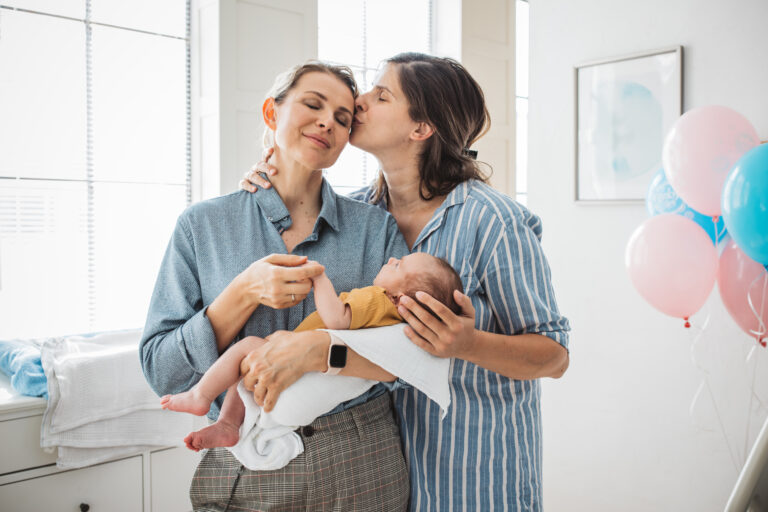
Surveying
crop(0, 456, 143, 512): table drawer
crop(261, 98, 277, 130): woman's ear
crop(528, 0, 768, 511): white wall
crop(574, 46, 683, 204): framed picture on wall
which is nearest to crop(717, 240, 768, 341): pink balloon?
crop(528, 0, 768, 511): white wall

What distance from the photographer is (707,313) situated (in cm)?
279

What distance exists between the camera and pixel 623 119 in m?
3.06

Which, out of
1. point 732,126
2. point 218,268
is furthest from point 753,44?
point 218,268

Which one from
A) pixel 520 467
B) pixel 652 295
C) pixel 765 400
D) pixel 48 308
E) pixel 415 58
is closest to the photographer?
pixel 520 467

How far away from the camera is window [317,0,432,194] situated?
412cm

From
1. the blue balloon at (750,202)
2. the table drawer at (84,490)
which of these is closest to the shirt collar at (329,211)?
the blue balloon at (750,202)

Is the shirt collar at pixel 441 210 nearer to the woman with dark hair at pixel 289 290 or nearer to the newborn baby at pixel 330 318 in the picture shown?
the woman with dark hair at pixel 289 290

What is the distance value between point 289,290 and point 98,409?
1.65 meters

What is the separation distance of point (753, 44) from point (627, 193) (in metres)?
0.83

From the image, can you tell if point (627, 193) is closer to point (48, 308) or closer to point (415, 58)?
point (415, 58)

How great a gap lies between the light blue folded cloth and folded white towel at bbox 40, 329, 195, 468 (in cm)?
5

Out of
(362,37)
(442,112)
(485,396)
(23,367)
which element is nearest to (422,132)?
(442,112)

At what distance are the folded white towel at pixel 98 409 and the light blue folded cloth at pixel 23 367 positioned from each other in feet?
0.16

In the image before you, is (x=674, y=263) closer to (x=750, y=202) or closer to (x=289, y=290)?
(x=750, y=202)
